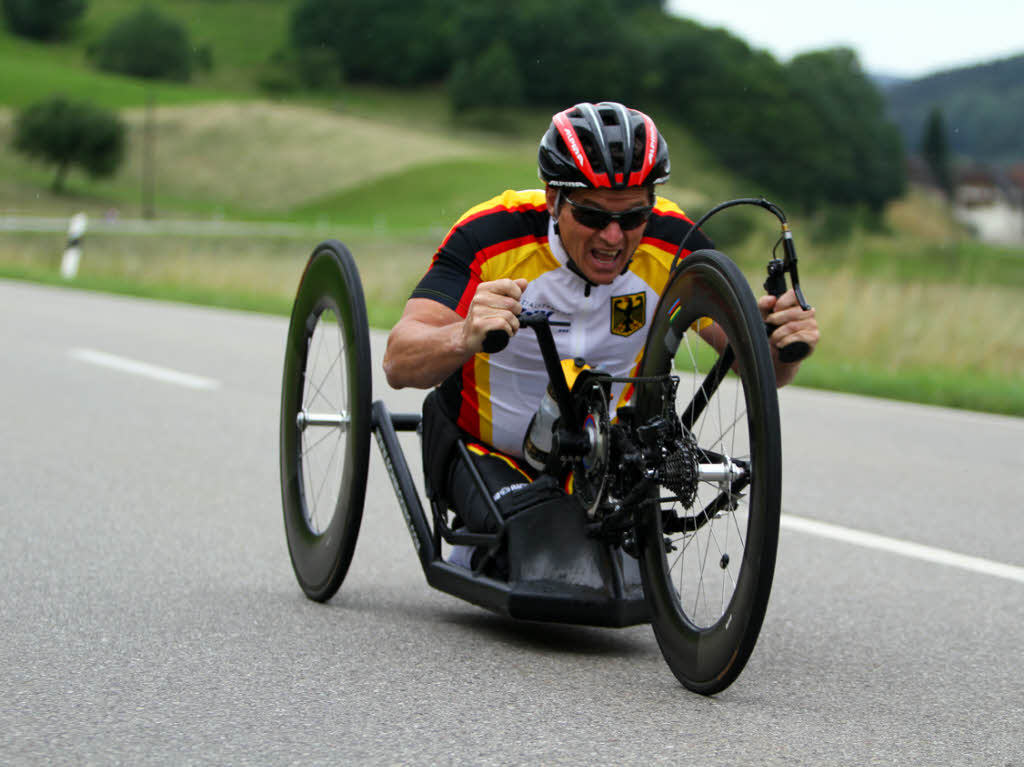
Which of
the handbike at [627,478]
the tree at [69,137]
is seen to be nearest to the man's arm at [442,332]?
the handbike at [627,478]

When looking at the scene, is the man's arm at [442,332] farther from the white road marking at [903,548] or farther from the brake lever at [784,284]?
the white road marking at [903,548]

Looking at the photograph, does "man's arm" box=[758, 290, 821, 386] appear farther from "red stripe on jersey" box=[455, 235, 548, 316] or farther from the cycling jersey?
"red stripe on jersey" box=[455, 235, 548, 316]

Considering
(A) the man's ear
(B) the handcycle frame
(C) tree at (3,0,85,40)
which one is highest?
(C) tree at (3,0,85,40)

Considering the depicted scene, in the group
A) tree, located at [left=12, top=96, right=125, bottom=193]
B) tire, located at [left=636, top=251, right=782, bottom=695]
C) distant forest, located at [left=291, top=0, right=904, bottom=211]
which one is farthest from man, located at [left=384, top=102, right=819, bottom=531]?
distant forest, located at [left=291, top=0, right=904, bottom=211]

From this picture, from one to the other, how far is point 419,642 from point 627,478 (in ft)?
2.55

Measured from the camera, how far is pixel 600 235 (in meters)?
4.02

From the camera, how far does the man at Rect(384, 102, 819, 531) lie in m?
3.88

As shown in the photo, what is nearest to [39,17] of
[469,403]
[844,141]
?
[844,141]

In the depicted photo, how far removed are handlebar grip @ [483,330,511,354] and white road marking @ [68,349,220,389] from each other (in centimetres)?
690

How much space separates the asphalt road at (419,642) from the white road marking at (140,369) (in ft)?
8.08

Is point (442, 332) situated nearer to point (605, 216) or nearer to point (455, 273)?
point (455, 273)

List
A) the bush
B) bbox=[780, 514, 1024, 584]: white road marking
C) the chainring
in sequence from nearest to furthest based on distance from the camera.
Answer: the chainring < bbox=[780, 514, 1024, 584]: white road marking < the bush

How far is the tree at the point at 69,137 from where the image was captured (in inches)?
3733

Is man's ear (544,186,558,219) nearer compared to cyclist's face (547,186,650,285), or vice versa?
cyclist's face (547,186,650,285)
